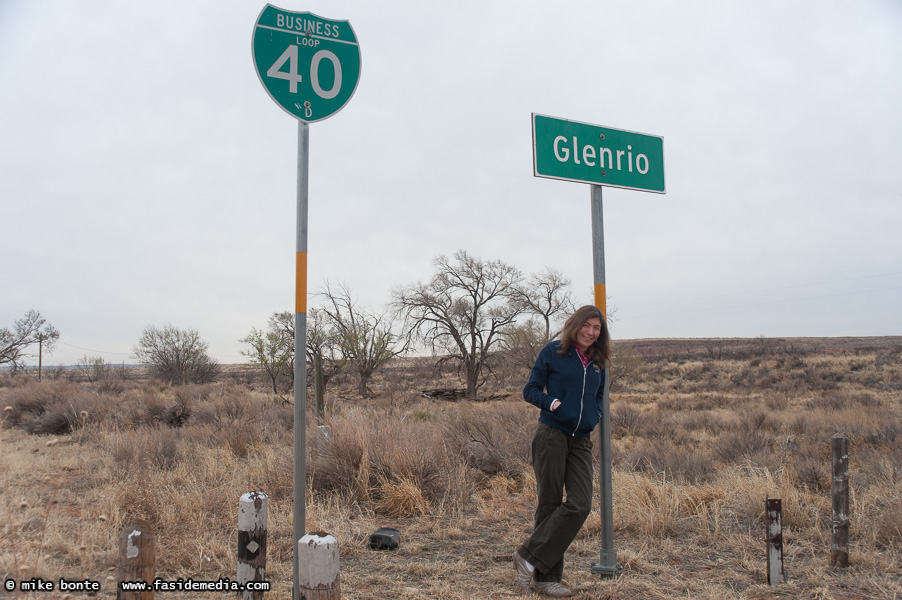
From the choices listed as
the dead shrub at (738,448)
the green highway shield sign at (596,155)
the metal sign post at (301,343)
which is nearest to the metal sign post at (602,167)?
the green highway shield sign at (596,155)

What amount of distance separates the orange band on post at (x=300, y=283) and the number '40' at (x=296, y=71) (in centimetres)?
92

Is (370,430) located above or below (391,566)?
above

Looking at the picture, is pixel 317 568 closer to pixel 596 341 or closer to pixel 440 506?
pixel 596 341

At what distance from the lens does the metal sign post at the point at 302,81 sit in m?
3.06

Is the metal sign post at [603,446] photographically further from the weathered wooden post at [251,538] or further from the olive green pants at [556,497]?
the weathered wooden post at [251,538]

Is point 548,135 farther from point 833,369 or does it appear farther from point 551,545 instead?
point 833,369

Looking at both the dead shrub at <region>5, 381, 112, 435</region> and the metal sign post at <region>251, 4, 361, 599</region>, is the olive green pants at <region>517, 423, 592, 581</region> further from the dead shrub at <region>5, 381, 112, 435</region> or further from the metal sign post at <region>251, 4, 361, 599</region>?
the dead shrub at <region>5, 381, 112, 435</region>

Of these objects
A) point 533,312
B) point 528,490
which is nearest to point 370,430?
point 528,490

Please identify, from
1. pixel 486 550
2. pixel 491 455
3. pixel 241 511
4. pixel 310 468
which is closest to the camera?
pixel 241 511

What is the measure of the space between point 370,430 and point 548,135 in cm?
462

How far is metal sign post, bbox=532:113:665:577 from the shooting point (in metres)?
4.19

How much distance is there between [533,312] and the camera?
1219 inches

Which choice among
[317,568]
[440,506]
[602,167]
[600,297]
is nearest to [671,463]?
[440,506]

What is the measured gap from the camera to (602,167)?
4391 millimetres
